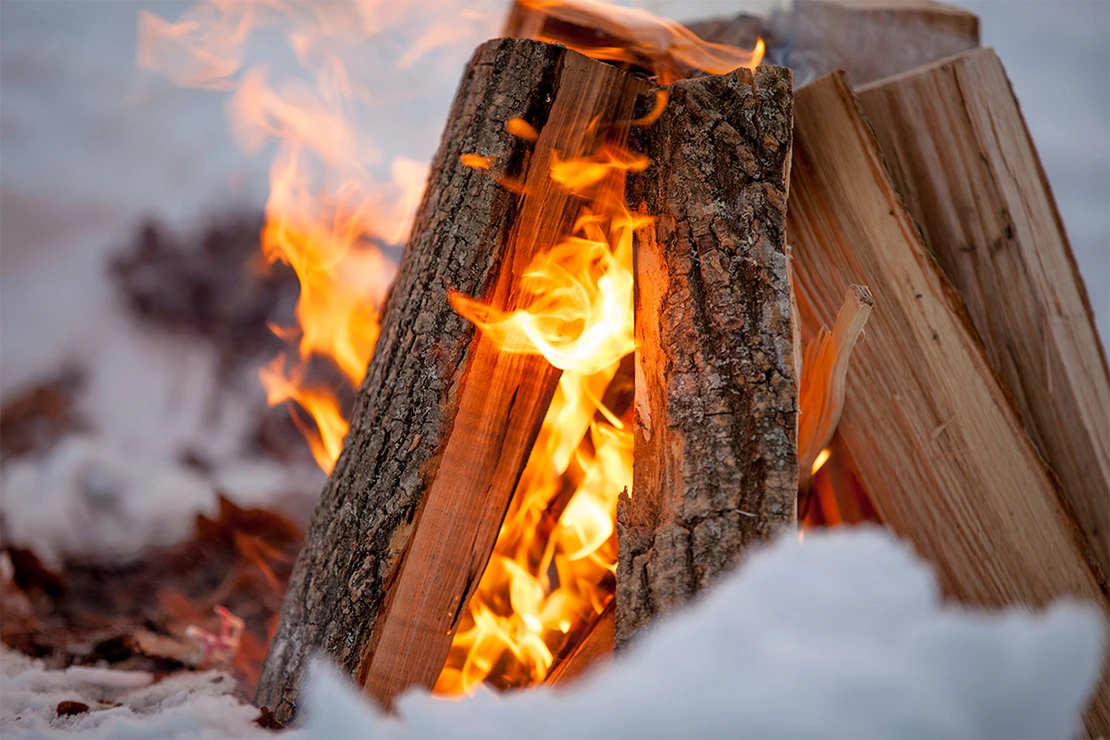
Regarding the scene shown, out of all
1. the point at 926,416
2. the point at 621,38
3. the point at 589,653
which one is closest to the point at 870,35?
the point at 621,38

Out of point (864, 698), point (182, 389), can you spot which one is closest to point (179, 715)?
point (864, 698)

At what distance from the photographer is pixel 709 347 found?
1209 millimetres

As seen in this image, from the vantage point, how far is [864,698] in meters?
0.84

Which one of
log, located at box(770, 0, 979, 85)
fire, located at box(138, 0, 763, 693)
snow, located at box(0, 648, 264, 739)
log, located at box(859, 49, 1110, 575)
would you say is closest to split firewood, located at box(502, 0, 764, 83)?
fire, located at box(138, 0, 763, 693)

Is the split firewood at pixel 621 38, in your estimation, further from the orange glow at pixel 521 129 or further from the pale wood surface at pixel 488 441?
the orange glow at pixel 521 129

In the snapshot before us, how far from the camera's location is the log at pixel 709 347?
1116 millimetres

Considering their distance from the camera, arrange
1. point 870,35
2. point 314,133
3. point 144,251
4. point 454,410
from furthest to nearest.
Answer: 1. point 144,251
2. point 314,133
3. point 870,35
4. point 454,410

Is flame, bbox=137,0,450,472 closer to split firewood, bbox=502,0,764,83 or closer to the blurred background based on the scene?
the blurred background

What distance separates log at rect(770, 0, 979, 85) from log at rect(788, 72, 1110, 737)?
69 centimetres

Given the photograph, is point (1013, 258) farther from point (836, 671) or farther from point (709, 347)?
point (836, 671)

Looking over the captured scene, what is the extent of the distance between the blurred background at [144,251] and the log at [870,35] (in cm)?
42

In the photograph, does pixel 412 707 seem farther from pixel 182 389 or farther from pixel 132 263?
Answer: pixel 132 263

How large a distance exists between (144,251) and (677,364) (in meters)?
2.48

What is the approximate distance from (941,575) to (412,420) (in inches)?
41.6
